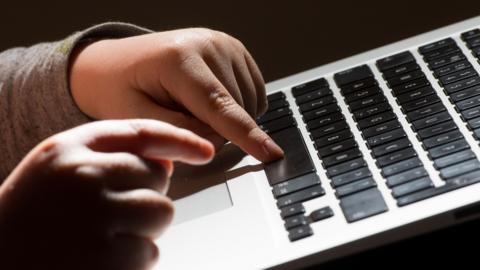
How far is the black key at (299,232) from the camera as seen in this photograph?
1.52ft

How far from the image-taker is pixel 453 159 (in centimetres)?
48

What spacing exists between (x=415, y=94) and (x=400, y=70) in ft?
0.17

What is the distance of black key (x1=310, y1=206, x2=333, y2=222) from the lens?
18.6 inches

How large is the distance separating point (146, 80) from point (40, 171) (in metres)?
0.23

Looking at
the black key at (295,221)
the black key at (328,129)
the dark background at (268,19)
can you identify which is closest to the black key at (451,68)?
the black key at (328,129)

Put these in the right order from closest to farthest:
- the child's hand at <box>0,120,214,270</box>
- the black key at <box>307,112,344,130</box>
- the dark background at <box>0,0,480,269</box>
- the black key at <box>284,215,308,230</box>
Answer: the child's hand at <box>0,120,214,270</box> < the black key at <box>284,215,308,230</box> < the black key at <box>307,112,344,130</box> < the dark background at <box>0,0,480,269</box>

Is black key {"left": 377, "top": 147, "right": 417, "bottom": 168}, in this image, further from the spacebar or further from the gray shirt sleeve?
the gray shirt sleeve

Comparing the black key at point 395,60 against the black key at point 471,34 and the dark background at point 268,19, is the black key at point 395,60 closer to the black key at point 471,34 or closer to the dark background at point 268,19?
the black key at point 471,34

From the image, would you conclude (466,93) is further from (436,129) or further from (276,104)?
(276,104)

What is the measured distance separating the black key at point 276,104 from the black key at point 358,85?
6cm

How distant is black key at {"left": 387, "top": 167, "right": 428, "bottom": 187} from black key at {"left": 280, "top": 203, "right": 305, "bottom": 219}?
0.07 meters

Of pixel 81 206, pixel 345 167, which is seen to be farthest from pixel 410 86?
pixel 81 206

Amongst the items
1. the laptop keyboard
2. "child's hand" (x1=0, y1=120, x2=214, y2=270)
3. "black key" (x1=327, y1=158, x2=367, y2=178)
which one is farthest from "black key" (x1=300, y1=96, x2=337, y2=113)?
"child's hand" (x1=0, y1=120, x2=214, y2=270)

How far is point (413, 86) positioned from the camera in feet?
1.93
